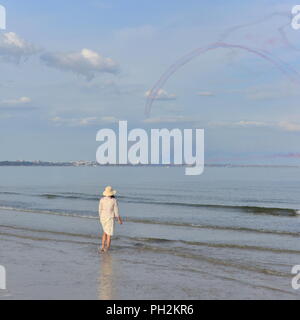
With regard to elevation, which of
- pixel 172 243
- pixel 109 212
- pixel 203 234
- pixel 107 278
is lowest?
pixel 107 278

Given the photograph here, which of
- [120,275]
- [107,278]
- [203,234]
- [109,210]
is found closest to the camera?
[107,278]

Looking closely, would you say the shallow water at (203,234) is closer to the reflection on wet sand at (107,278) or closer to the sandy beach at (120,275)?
the sandy beach at (120,275)

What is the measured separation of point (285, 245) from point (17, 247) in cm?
827

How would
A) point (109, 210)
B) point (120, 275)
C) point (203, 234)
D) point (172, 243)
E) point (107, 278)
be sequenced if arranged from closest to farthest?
point (107, 278), point (120, 275), point (109, 210), point (172, 243), point (203, 234)

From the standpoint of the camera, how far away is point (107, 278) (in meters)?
10.5

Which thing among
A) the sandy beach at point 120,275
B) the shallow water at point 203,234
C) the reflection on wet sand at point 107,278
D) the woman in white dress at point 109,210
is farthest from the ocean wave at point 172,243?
the reflection on wet sand at point 107,278

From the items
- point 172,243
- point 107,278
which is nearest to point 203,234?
point 172,243

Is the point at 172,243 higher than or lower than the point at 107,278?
higher

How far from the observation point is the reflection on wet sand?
29.8 ft

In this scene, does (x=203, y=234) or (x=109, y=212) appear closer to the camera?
(x=109, y=212)

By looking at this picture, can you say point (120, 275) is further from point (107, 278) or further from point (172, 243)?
point (172, 243)

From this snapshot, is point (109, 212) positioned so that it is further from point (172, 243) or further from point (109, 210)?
point (172, 243)

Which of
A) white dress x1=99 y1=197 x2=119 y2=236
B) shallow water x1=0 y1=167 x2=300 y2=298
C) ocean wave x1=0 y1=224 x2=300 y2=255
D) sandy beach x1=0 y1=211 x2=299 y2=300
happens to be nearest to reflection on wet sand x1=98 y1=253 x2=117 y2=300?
sandy beach x1=0 y1=211 x2=299 y2=300
